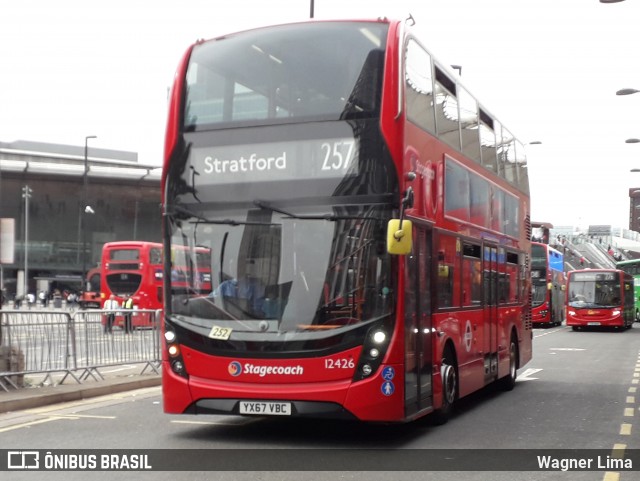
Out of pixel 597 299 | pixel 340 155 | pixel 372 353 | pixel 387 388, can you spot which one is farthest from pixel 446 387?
pixel 597 299

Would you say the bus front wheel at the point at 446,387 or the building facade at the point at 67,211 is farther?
the building facade at the point at 67,211

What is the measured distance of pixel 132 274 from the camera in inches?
1502

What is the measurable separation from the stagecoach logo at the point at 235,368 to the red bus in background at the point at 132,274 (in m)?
29.2

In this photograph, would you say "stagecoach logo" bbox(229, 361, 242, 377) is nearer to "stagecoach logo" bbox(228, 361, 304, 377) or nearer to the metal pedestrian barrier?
"stagecoach logo" bbox(228, 361, 304, 377)

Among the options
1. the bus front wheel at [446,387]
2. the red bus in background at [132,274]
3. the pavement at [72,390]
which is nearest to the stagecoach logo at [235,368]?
the bus front wheel at [446,387]

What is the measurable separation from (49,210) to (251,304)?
71.5 metres

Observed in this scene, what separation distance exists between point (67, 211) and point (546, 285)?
4836 cm

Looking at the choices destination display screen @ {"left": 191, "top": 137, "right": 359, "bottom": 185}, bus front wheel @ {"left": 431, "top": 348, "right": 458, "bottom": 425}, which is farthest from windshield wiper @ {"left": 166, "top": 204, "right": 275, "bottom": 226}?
bus front wheel @ {"left": 431, "top": 348, "right": 458, "bottom": 425}

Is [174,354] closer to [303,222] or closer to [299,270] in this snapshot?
[299,270]

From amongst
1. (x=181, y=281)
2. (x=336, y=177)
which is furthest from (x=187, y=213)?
(x=336, y=177)

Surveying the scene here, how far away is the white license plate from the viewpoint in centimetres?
860

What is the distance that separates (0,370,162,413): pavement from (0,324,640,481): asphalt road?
0.64ft

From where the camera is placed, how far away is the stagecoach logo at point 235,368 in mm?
8805

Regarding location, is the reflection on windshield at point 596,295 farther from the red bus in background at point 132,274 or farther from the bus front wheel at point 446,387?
the bus front wheel at point 446,387
